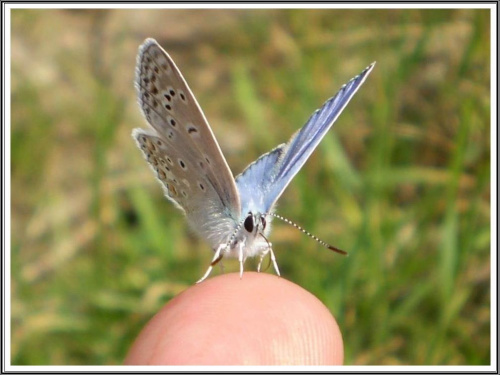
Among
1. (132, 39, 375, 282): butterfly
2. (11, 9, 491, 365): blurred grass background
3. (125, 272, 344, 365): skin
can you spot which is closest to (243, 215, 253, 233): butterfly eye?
(132, 39, 375, 282): butterfly

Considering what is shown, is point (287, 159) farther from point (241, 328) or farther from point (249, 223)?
point (241, 328)

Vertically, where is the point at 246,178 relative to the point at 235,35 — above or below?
below

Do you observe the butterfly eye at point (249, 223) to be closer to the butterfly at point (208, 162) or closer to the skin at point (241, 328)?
the butterfly at point (208, 162)

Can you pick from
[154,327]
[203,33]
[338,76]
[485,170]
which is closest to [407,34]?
[338,76]

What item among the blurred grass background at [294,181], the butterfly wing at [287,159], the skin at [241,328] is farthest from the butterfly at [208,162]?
the blurred grass background at [294,181]

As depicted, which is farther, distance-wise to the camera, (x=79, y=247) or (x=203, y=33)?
(x=203, y=33)

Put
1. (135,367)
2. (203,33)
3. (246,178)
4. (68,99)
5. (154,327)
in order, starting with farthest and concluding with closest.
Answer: (203,33)
(68,99)
(246,178)
(154,327)
(135,367)

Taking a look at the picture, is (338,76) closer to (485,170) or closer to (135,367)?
(485,170)

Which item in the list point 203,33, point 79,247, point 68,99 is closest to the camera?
point 79,247

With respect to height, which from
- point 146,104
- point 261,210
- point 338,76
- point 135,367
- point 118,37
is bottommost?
point 135,367
